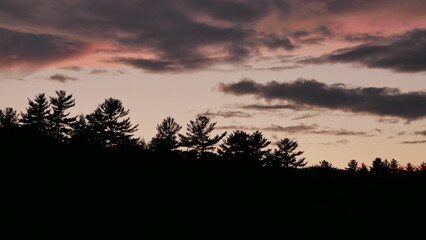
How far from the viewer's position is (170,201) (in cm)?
2516

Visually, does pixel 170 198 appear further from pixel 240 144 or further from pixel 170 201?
pixel 240 144

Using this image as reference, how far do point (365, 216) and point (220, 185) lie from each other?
35.1 feet

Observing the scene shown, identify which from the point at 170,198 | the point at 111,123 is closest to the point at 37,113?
the point at 111,123

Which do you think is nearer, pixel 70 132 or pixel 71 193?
pixel 71 193

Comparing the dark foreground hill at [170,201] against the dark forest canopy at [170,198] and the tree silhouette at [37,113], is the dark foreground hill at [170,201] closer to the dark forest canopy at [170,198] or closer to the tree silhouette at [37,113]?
the dark forest canopy at [170,198]

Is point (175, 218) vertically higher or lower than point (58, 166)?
lower

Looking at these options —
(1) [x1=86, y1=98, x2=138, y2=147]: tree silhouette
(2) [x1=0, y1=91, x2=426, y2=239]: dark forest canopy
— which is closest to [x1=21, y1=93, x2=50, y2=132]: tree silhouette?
(1) [x1=86, y1=98, x2=138, y2=147]: tree silhouette

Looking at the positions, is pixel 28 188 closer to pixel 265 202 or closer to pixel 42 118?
pixel 265 202

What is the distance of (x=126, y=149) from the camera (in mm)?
30844

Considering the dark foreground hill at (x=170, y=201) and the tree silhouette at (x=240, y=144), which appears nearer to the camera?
the dark foreground hill at (x=170, y=201)

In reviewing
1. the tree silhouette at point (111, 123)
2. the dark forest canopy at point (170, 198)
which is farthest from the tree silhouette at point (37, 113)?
the dark forest canopy at point (170, 198)

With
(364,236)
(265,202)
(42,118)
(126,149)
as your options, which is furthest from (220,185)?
(42,118)

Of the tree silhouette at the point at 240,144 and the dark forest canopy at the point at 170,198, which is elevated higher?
the tree silhouette at the point at 240,144

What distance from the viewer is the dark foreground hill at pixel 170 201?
20.9 meters
